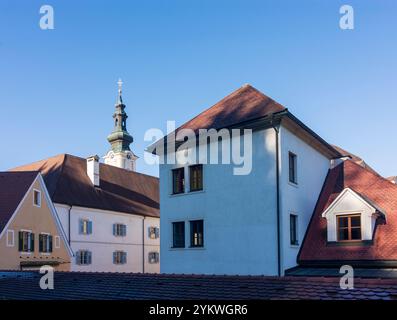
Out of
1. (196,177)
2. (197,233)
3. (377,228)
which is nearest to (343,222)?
(377,228)

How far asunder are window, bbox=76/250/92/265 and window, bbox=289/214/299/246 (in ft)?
77.5

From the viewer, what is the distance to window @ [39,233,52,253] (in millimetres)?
31422

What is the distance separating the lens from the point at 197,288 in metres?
8.60

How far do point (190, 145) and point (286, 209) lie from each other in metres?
6.36

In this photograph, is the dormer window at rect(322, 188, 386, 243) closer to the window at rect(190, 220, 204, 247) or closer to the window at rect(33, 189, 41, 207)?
the window at rect(190, 220, 204, 247)

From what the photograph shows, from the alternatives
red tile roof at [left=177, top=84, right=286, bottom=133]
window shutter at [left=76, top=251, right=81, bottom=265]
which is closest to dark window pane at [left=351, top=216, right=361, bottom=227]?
red tile roof at [left=177, top=84, right=286, bottom=133]

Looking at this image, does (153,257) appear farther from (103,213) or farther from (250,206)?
(250,206)

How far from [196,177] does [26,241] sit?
1447cm

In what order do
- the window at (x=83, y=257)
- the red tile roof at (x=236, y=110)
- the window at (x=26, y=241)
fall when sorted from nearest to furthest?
the red tile roof at (x=236, y=110) → the window at (x=26, y=241) → the window at (x=83, y=257)

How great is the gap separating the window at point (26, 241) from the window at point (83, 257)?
824cm

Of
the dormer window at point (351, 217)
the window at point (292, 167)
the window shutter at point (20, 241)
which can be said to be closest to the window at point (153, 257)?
the window shutter at point (20, 241)

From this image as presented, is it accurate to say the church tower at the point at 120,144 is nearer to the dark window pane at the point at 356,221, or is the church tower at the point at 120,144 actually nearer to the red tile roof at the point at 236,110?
the red tile roof at the point at 236,110

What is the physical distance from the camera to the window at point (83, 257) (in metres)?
38.3
